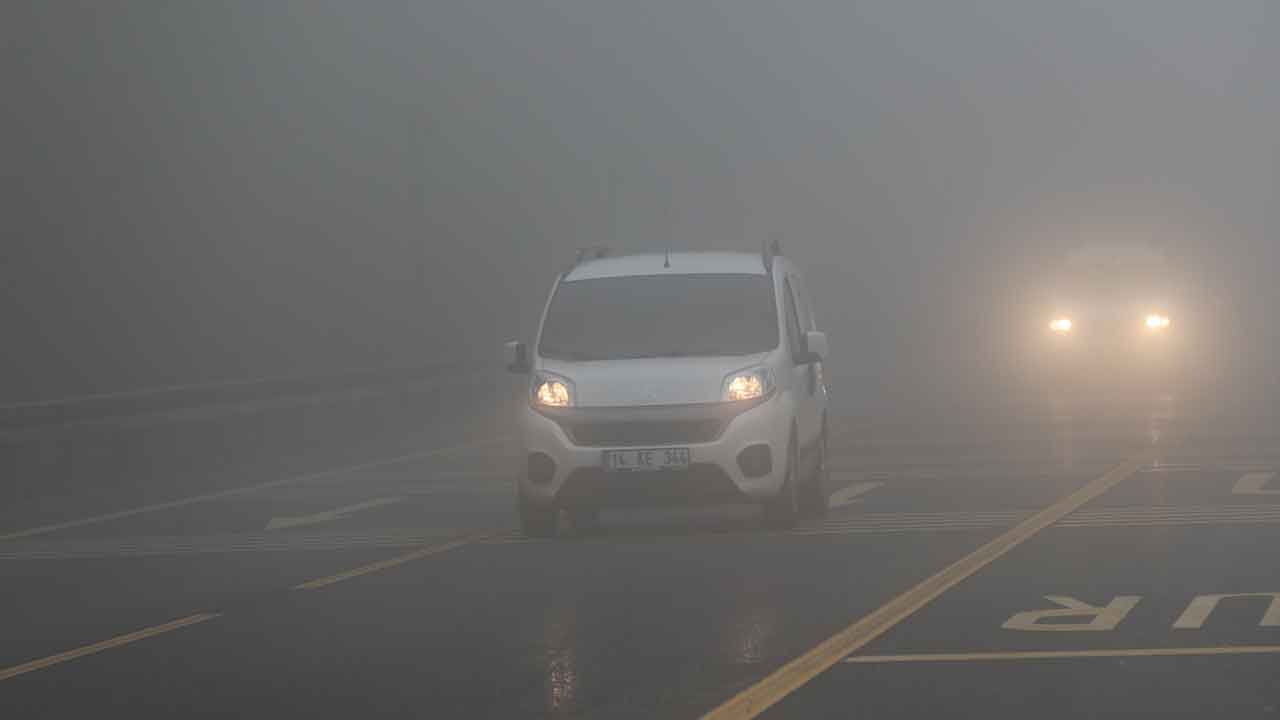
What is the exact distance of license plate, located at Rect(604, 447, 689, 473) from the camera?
57.4ft

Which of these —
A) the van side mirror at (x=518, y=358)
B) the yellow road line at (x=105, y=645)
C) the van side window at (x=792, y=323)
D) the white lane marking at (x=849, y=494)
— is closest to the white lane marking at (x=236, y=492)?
the van side mirror at (x=518, y=358)

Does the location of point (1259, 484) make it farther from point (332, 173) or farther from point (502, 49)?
point (502, 49)

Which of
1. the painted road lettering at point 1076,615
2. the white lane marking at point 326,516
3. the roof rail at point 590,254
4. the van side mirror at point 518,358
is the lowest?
the white lane marking at point 326,516

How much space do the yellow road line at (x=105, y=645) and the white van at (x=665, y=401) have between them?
412 centimetres

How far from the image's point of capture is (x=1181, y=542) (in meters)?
16.2

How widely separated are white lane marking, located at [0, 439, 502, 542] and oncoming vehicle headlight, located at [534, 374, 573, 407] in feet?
14.8

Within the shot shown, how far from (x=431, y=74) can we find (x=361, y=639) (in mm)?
62336

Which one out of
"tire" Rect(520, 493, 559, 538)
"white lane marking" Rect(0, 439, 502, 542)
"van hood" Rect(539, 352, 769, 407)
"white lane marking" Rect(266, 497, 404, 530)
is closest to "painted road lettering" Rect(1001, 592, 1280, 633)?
"van hood" Rect(539, 352, 769, 407)

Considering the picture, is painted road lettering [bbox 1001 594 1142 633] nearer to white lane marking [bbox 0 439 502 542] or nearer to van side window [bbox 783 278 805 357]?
van side window [bbox 783 278 805 357]

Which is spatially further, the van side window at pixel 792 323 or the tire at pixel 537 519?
the van side window at pixel 792 323

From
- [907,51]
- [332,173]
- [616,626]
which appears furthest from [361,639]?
[907,51]

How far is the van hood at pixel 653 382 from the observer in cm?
1762

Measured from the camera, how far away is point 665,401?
693 inches

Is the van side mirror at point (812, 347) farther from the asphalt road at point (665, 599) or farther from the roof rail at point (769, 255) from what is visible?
the asphalt road at point (665, 599)
